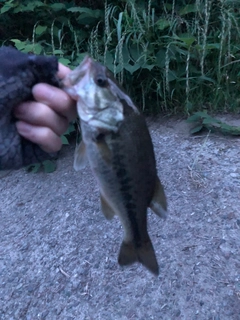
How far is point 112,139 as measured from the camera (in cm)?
174

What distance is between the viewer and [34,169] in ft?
15.5

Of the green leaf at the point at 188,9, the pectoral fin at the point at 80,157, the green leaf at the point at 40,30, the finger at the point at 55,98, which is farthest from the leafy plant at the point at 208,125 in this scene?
the pectoral fin at the point at 80,157

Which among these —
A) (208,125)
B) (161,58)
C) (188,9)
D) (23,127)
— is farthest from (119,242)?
(188,9)

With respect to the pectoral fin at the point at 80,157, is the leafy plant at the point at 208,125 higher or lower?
lower

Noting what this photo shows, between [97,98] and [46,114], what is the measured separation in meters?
0.29

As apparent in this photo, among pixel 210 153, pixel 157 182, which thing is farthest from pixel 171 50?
pixel 157 182

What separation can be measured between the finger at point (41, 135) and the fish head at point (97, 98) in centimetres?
27

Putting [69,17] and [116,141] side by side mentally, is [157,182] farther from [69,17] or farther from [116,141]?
[69,17]

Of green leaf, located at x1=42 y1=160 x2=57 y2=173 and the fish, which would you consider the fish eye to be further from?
green leaf, located at x1=42 y1=160 x2=57 y2=173

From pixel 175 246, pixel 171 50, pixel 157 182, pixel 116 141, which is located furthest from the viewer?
pixel 171 50

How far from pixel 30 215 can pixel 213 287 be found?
1701 mm

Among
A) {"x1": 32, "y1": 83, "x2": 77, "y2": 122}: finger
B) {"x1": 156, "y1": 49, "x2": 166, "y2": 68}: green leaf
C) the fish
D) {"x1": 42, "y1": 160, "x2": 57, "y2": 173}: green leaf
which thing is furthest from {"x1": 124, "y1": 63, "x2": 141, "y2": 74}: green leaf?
the fish

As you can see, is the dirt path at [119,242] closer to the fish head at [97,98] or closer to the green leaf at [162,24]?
the green leaf at [162,24]

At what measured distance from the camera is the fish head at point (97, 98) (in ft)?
5.70
